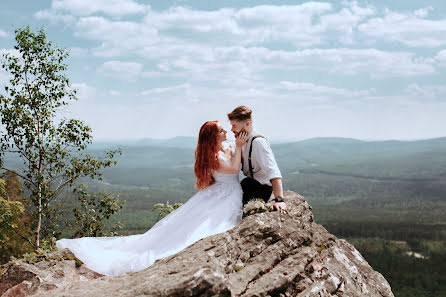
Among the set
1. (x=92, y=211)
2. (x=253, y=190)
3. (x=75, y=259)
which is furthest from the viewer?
(x=92, y=211)

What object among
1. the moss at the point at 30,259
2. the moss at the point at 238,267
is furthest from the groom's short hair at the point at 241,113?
the moss at the point at 30,259

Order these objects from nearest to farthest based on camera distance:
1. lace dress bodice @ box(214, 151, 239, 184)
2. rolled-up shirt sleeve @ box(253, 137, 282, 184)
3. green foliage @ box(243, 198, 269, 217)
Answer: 1. rolled-up shirt sleeve @ box(253, 137, 282, 184)
2. green foliage @ box(243, 198, 269, 217)
3. lace dress bodice @ box(214, 151, 239, 184)

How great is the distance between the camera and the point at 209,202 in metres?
8.47

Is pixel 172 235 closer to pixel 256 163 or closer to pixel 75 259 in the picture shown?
pixel 75 259

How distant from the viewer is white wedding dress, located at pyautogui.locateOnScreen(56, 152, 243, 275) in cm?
780

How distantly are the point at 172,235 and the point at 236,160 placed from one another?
2263mm

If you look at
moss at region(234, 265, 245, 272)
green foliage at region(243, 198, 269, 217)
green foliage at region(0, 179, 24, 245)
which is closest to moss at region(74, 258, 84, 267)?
moss at region(234, 265, 245, 272)

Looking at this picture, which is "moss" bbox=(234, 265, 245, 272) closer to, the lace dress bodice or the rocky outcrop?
the rocky outcrop

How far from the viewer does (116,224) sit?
19469mm

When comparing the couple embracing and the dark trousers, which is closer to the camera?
the couple embracing

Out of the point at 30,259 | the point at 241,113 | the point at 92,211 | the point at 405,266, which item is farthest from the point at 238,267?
the point at 405,266

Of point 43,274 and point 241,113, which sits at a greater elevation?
point 241,113

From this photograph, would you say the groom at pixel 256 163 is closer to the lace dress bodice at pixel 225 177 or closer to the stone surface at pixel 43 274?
the lace dress bodice at pixel 225 177

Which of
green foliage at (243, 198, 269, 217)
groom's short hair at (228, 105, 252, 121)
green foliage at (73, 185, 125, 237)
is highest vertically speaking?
groom's short hair at (228, 105, 252, 121)
